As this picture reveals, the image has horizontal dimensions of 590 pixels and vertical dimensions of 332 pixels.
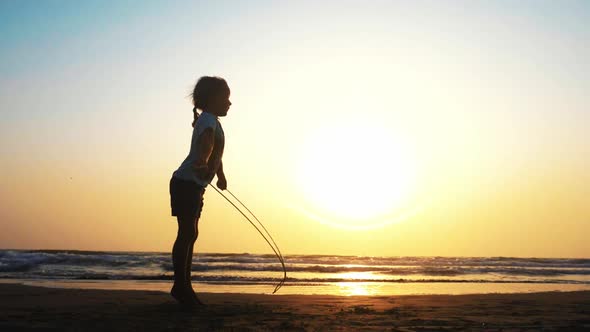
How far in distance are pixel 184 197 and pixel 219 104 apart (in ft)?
3.10

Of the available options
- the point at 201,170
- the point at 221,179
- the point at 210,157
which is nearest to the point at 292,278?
the point at 221,179

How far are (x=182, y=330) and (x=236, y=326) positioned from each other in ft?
1.33

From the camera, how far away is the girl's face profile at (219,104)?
5836 mm

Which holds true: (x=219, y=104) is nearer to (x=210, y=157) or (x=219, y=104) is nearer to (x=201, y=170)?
(x=210, y=157)

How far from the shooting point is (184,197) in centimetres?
552

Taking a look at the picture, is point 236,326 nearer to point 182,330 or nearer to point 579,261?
point 182,330

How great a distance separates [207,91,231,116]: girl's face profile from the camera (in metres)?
5.84

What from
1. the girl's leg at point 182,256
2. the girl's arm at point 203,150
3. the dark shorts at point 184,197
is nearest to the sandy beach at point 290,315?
the girl's leg at point 182,256

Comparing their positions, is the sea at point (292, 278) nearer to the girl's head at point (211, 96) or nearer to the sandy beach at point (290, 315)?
the sandy beach at point (290, 315)

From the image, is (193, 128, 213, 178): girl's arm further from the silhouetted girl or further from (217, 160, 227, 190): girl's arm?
(217, 160, 227, 190): girl's arm

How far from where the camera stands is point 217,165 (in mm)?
5832

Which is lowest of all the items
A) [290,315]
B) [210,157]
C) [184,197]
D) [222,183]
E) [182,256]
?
[290,315]

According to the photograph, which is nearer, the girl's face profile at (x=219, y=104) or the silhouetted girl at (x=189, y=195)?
the silhouetted girl at (x=189, y=195)

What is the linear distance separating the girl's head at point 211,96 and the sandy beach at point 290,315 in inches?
70.5
